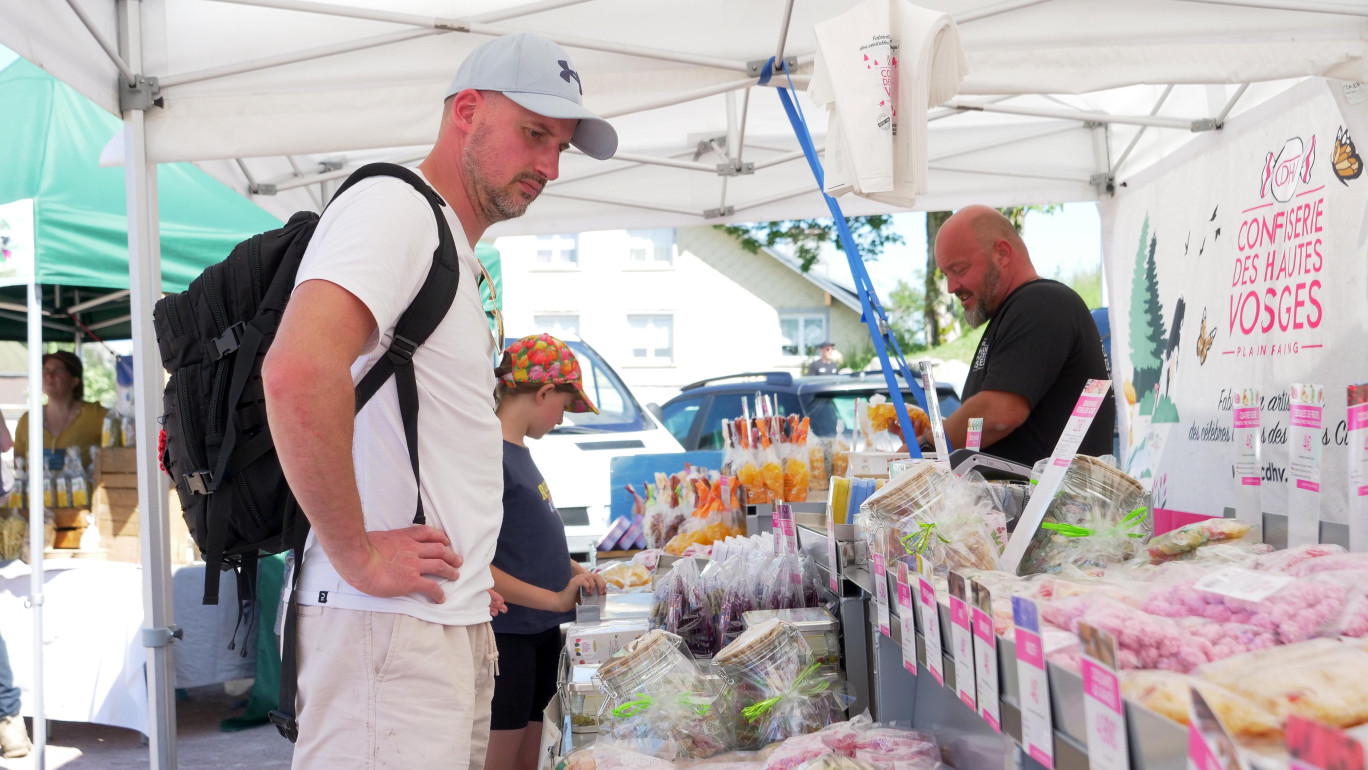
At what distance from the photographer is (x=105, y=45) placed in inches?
120

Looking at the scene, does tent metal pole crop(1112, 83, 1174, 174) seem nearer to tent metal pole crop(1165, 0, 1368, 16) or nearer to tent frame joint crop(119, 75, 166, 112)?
tent metal pole crop(1165, 0, 1368, 16)

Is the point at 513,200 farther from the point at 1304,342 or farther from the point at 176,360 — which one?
the point at 1304,342

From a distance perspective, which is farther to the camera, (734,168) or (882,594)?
(734,168)

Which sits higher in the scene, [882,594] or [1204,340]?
→ [1204,340]

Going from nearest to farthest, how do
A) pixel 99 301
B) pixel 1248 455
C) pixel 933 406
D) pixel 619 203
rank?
pixel 1248 455 → pixel 933 406 → pixel 619 203 → pixel 99 301

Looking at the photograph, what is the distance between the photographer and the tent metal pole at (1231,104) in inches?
170

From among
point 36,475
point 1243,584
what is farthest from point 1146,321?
point 36,475

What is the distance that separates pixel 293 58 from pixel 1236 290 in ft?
13.2

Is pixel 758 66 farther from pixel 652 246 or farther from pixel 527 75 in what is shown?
pixel 652 246

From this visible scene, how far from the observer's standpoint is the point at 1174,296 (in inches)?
196

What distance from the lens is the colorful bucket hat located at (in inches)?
118

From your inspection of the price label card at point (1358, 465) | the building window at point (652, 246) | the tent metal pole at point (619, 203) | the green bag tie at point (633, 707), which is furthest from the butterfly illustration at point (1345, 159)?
the building window at point (652, 246)

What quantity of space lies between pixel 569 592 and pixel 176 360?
162 cm

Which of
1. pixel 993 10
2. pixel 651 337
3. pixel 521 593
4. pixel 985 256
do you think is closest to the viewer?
pixel 521 593
